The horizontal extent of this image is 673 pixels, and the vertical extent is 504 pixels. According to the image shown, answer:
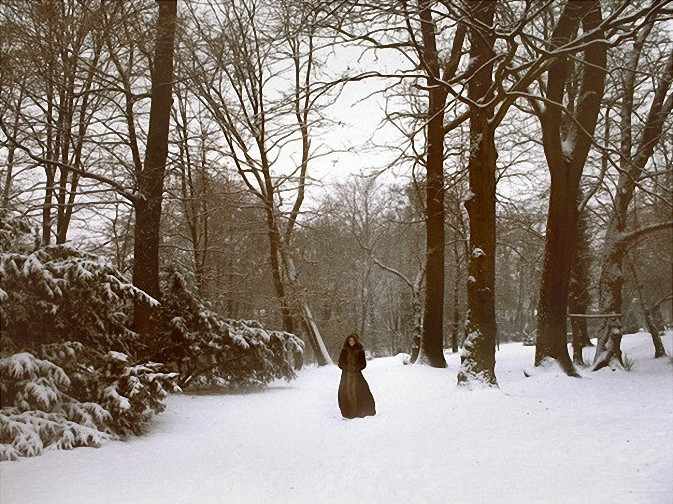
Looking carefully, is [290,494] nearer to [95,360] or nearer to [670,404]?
[95,360]

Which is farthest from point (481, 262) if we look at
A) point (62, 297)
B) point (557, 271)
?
point (62, 297)

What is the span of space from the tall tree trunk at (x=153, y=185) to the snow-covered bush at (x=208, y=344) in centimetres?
82

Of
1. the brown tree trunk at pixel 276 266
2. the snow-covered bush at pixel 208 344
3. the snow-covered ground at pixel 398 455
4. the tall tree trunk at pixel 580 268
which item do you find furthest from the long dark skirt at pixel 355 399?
the tall tree trunk at pixel 580 268

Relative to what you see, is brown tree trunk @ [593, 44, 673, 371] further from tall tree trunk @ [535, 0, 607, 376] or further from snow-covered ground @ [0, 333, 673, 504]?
snow-covered ground @ [0, 333, 673, 504]

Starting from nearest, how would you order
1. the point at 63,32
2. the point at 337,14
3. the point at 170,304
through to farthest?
the point at 63,32, the point at 337,14, the point at 170,304

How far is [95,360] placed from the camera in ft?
22.9

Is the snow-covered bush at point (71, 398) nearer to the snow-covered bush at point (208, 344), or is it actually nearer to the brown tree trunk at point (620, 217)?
the snow-covered bush at point (208, 344)

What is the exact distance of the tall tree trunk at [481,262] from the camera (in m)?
9.66

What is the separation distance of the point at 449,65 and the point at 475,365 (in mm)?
7422

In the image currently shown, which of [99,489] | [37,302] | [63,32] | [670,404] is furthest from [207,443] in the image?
[670,404]

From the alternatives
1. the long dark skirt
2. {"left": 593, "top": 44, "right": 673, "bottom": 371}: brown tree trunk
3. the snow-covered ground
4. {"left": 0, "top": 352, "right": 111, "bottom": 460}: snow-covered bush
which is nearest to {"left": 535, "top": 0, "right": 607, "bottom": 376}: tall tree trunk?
the snow-covered ground

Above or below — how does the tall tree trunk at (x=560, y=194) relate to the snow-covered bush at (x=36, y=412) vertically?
above

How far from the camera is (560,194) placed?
1136cm

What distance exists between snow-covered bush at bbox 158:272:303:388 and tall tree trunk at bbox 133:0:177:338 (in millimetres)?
817
